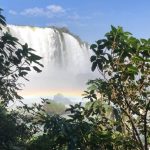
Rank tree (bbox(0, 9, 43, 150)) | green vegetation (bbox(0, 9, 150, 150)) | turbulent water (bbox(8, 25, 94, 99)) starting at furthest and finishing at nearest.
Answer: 1. turbulent water (bbox(8, 25, 94, 99))
2. tree (bbox(0, 9, 43, 150))
3. green vegetation (bbox(0, 9, 150, 150))

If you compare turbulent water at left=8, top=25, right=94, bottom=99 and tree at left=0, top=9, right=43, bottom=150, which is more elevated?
turbulent water at left=8, top=25, right=94, bottom=99

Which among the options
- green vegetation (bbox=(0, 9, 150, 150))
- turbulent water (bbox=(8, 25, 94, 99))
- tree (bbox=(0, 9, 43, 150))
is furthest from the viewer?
→ turbulent water (bbox=(8, 25, 94, 99))

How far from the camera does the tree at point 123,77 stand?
4613 mm

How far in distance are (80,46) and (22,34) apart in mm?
8300

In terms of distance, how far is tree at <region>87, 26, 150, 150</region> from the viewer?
15.1ft

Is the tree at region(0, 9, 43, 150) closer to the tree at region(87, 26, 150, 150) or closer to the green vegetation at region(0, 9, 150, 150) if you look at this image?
the green vegetation at region(0, 9, 150, 150)

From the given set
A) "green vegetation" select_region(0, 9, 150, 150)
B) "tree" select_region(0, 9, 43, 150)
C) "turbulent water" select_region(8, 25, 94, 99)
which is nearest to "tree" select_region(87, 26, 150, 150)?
"green vegetation" select_region(0, 9, 150, 150)

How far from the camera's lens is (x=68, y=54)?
44.8 m

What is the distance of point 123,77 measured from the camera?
477cm

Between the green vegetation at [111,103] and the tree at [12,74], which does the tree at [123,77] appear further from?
the tree at [12,74]

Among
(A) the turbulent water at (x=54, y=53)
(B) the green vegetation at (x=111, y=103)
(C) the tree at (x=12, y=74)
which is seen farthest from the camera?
(A) the turbulent water at (x=54, y=53)

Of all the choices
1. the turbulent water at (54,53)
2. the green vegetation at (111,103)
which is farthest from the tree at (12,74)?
the turbulent water at (54,53)

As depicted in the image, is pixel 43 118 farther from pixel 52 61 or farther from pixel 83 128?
pixel 52 61

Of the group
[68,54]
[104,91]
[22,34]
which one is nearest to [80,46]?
[68,54]
